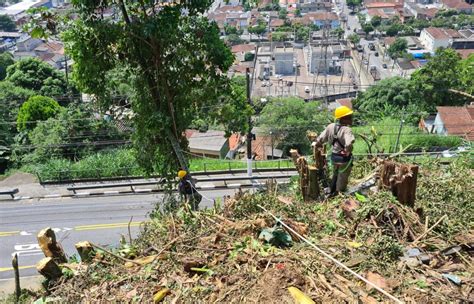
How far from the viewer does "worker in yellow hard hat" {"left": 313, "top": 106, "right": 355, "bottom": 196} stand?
7414 millimetres

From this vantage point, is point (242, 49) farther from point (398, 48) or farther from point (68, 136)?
point (68, 136)

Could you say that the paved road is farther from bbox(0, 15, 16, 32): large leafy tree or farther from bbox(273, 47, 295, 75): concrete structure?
bbox(0, 15, 16, 32): large leafy tree

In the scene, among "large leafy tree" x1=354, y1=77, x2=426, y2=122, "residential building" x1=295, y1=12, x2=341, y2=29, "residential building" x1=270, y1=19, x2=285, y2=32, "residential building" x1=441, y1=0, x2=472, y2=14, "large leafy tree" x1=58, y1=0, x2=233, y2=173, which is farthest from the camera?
"residential building" x1=441, y1=0, x2=472, y2=14

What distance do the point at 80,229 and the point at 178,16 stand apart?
10.9m

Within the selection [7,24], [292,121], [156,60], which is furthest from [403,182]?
[7,24]

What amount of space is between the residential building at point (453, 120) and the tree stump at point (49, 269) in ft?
94.8

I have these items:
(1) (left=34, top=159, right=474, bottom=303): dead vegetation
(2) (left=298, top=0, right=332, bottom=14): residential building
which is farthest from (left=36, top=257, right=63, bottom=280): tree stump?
(2) (left=298, top=0, right=332, bottom=14): residential building

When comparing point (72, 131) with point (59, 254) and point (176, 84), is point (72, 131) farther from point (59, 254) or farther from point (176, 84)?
point (59, 254)

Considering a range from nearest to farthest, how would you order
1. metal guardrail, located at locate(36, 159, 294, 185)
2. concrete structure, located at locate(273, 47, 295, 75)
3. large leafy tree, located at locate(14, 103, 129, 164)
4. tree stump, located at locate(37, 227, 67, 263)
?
1. tree stump, located at locate(37, 227, 67, 263)
2. metal guardrail, located at locate(36, 159, 294, 185)
3. large leafy tree, located at locate(14, 103, 129, 164)
4. concrete structure, located at locate(273, 47, 295, 75)

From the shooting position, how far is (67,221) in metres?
17.8

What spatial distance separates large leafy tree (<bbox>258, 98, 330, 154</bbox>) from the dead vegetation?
22.0 metres

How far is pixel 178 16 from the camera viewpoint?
9.51m

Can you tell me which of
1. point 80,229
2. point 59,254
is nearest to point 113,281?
point 59,254

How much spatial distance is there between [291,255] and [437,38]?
7580 cm
